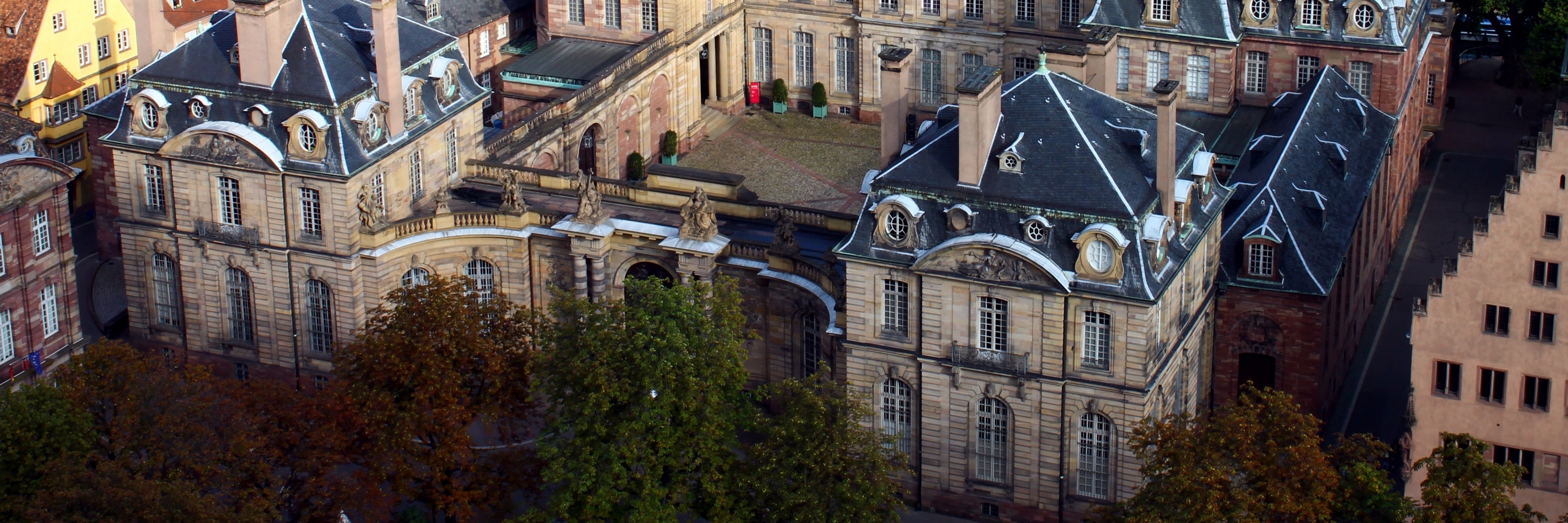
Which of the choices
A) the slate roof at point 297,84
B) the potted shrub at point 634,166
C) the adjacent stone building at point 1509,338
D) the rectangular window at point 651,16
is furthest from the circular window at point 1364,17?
the slate roof at point 297,84

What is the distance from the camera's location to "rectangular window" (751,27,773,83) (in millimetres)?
134250

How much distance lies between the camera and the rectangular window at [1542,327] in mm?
84250

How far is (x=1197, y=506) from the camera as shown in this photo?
78000 millimetres

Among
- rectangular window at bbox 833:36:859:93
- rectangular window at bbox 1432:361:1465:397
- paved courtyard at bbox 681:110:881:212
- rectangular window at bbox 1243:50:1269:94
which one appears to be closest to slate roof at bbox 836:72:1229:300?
rectangular window at bbox 1432:361:1465:397

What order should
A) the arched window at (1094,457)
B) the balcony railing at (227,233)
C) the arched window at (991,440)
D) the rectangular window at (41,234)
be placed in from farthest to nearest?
the balcony railing at (227,233), the rectangular window at (41,234), the arched window at (991,440), the arched window at (1094,457)

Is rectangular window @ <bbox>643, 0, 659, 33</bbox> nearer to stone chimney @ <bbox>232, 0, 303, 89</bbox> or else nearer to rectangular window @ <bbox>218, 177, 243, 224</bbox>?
rectangular window @ <bbox>218, 177, 243, 224</bbox>

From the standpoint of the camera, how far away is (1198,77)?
116 meters

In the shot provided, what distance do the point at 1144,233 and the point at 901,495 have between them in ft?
49.6

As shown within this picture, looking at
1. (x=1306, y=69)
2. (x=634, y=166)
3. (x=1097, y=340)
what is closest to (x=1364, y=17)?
(x=1306, y=69)

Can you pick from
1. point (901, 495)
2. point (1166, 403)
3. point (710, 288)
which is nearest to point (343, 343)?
point (710, 288)

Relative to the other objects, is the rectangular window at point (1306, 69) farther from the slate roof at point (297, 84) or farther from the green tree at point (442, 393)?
the green tree at point (442, 393)

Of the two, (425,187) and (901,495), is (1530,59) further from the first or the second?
(425,187)

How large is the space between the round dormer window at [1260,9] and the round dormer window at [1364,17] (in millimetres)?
4154

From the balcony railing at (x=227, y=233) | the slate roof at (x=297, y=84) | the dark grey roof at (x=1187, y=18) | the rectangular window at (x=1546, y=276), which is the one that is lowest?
the balcony railing at (x=227, y=233)
